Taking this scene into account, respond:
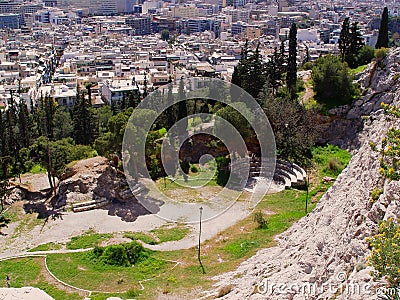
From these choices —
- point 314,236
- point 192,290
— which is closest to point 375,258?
point 314,236

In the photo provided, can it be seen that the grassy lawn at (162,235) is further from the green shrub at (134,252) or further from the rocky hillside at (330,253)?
the rocky hillside at (330,253)

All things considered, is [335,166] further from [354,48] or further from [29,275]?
[29,275]

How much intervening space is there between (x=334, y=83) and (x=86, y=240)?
1788cm

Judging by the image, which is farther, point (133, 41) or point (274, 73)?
point (133, 41)

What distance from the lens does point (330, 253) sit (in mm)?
11922

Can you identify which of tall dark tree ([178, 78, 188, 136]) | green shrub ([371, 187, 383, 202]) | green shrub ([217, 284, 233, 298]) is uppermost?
green shrub ([371, 187, 383, 202])

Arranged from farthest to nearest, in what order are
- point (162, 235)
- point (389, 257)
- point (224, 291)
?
1. point (162, 235)
2. point (224, 291)
3. point (389, 257)

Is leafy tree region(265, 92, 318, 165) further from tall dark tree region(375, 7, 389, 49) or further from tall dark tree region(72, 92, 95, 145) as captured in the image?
tall dark tree region(72, 92, 95, 145)

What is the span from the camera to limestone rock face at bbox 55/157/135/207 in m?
23.8

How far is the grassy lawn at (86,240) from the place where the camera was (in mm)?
19219

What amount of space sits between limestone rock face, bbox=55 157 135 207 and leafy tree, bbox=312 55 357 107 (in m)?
13.7

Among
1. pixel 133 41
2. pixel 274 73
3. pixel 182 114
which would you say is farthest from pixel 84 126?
pixel 133 41

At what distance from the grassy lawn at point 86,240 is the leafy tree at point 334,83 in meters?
16.7

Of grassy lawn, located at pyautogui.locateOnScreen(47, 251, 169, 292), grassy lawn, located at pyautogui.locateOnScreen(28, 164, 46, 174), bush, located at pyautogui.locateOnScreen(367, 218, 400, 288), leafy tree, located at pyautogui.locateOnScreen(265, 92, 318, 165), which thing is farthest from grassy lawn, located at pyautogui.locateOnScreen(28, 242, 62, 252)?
bush, located at pyautogui.locateOnScreen(367, 218, 400, 288)
